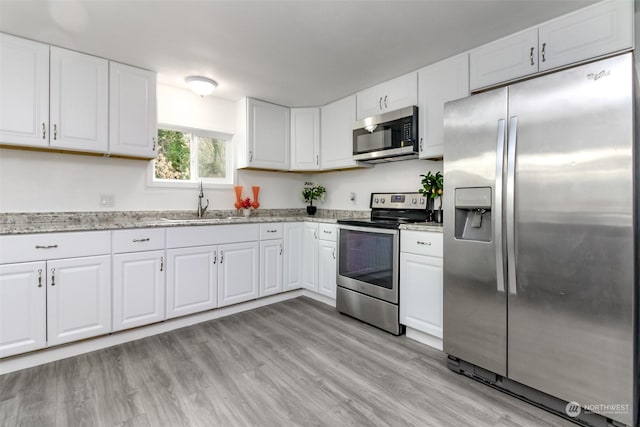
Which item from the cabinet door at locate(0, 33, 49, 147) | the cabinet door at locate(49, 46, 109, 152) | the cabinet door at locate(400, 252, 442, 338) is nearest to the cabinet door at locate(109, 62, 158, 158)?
the cabinet door at locate(49, 46, 109, 152)

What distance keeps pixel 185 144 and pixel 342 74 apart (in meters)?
1.88

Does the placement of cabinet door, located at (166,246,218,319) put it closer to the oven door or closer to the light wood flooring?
the light wood flooring

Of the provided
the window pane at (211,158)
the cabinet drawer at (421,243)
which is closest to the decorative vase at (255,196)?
the window pane at (211,158)

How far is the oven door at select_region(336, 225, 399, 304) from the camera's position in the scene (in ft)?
8.60

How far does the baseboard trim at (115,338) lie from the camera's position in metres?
2.08

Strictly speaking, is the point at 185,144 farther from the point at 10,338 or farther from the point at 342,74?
the point at 10,338

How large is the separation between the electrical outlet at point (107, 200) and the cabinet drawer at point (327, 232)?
2.01m

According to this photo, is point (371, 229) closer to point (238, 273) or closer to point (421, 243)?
point (421, 243)

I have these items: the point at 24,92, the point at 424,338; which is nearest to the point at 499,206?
the point at 424,338

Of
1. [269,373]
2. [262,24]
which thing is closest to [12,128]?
[262,24]

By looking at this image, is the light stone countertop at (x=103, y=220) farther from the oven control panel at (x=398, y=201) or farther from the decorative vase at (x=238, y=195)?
the oven control panel at (x=398, y=201)

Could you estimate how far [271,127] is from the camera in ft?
12.2

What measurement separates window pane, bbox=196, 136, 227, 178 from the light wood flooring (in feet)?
5.93

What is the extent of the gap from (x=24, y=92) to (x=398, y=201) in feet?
10.5
